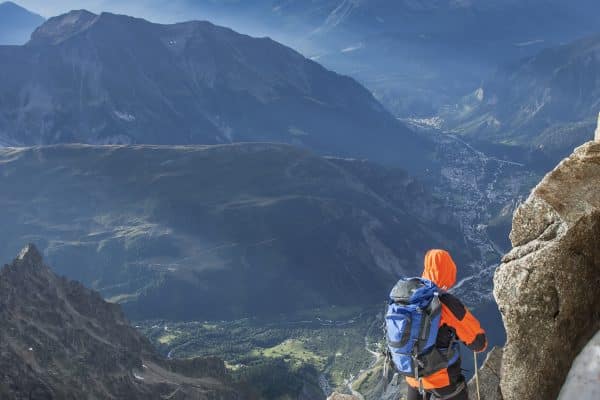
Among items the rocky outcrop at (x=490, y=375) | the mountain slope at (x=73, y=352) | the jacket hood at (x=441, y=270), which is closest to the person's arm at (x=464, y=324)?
the jacket hood at (x=441, y=270)

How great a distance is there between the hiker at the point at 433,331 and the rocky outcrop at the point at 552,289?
150 centimetres

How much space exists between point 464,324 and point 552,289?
295cm

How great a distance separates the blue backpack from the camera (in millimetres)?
19734

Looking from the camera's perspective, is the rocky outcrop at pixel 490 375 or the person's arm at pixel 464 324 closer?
the person's arm at pixel 464 324

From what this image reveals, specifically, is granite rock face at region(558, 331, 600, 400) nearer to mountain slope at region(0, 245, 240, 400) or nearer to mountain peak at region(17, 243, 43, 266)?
mountain slope at region(0, 245, 240, 400)

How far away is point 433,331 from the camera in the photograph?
1984cm

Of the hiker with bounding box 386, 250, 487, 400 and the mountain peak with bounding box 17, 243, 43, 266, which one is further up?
the hiker with bounding box 386, 250, 487, 400

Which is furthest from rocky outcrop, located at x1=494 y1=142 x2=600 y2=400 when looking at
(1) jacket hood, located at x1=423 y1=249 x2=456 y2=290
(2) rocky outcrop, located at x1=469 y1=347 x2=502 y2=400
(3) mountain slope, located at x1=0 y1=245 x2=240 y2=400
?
(3) mountain slope, located at x1=0 y1=245 x2=240 y2=400

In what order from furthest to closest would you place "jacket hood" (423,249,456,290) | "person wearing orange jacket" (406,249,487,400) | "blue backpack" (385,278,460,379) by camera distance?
"jacket hood" (423,249,456,290)
"blue backpack" (385,278,460,379)
"person wearing orange jacket" (406,249,487,400)

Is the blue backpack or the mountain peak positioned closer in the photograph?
the blue backpack

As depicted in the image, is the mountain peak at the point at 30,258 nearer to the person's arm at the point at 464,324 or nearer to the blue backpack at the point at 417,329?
the blue backpack at the point at 417,329

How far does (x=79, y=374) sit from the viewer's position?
11119cm

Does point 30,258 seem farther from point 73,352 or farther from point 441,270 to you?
point 441,270

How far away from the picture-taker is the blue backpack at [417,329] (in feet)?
64.7
